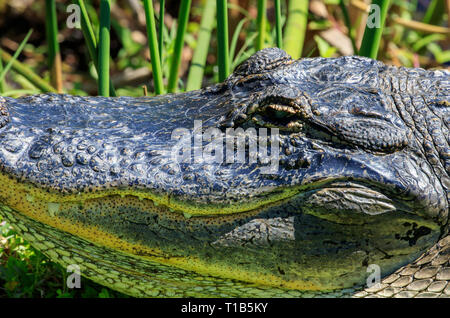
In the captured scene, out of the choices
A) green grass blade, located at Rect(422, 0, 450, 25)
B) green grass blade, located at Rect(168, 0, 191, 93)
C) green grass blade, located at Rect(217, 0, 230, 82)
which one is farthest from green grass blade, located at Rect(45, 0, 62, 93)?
green grass blade, located at Rect(422, 0, 450, 25)

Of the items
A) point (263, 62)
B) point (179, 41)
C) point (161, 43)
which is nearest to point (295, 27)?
point (179, 41)

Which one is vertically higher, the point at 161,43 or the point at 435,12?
the point at 435,12

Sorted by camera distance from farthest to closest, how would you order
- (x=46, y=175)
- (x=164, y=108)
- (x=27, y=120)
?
(x=164, y=108), (x=27, y=120), (x=46, y=175)

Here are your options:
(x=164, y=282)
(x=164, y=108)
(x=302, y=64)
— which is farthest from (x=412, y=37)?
(x=164, y=282)

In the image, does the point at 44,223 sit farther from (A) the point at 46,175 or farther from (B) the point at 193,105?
(B) the point at 193,105

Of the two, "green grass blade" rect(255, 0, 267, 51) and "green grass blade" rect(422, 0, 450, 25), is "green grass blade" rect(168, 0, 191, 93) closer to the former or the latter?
"green grass blade" rect(255, 0, 267, 51)

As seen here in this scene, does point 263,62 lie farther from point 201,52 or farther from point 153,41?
point 201,52
